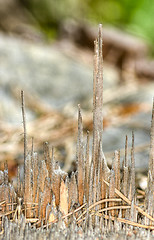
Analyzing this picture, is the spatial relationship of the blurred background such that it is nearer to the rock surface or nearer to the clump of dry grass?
the rock surface

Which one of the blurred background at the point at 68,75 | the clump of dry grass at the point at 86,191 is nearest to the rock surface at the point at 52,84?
the blurred background at the point at 68,75

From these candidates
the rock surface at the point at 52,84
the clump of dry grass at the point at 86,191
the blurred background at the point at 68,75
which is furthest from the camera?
the rock surface at the point at 52,84

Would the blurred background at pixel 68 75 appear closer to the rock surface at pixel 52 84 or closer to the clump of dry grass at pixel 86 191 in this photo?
the rock surface at pixel 52 84

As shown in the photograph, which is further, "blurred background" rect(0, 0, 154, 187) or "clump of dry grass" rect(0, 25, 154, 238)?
"blurred background" rect(0, 0, 154, 187)

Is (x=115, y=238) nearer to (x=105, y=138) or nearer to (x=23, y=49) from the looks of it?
(x=105, y=138)

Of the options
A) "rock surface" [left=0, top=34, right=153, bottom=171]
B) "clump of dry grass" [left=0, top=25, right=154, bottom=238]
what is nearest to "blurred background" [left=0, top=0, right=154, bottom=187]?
"rock surface" [left=0, top=34, right=153, bottom=171]
